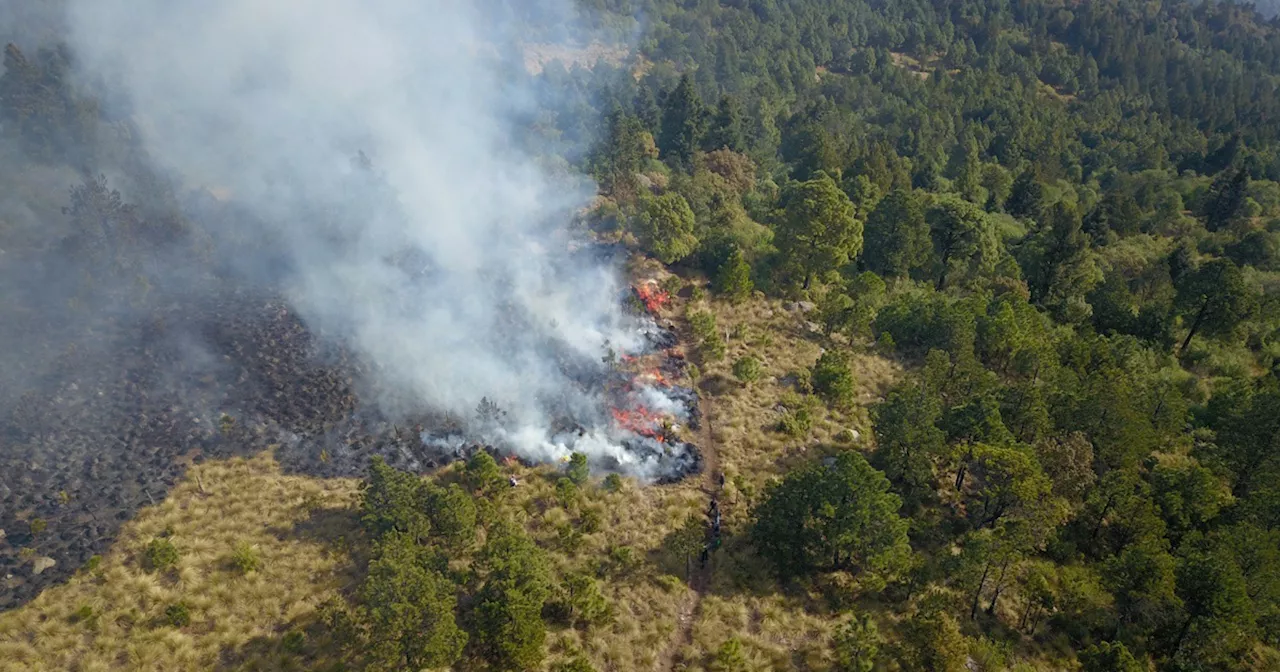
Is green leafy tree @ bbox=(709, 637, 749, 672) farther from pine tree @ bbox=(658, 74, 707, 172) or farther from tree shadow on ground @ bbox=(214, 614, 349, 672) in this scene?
pine tree @ bbox=(658, 74, 707, 172)

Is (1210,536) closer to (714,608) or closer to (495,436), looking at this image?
(714,608)

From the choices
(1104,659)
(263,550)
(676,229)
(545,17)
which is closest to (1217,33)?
(545,17)

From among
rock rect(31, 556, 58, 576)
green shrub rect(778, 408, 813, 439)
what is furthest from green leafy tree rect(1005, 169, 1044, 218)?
rock rect(31, 556, 58, 576)

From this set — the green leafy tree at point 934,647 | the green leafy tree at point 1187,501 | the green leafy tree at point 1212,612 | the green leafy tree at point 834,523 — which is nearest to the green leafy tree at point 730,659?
the green leafy tree at point 834,523

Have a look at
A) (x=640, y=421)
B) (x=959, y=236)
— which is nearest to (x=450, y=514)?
(x=640, y=421)

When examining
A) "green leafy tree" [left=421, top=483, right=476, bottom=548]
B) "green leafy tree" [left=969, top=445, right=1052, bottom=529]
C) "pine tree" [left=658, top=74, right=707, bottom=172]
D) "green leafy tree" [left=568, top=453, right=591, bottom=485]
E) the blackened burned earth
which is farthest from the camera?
"pine tree" [left=658, top=74, right=707, bottom=172]

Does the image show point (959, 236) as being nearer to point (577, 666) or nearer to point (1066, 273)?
point (1066, 273)
